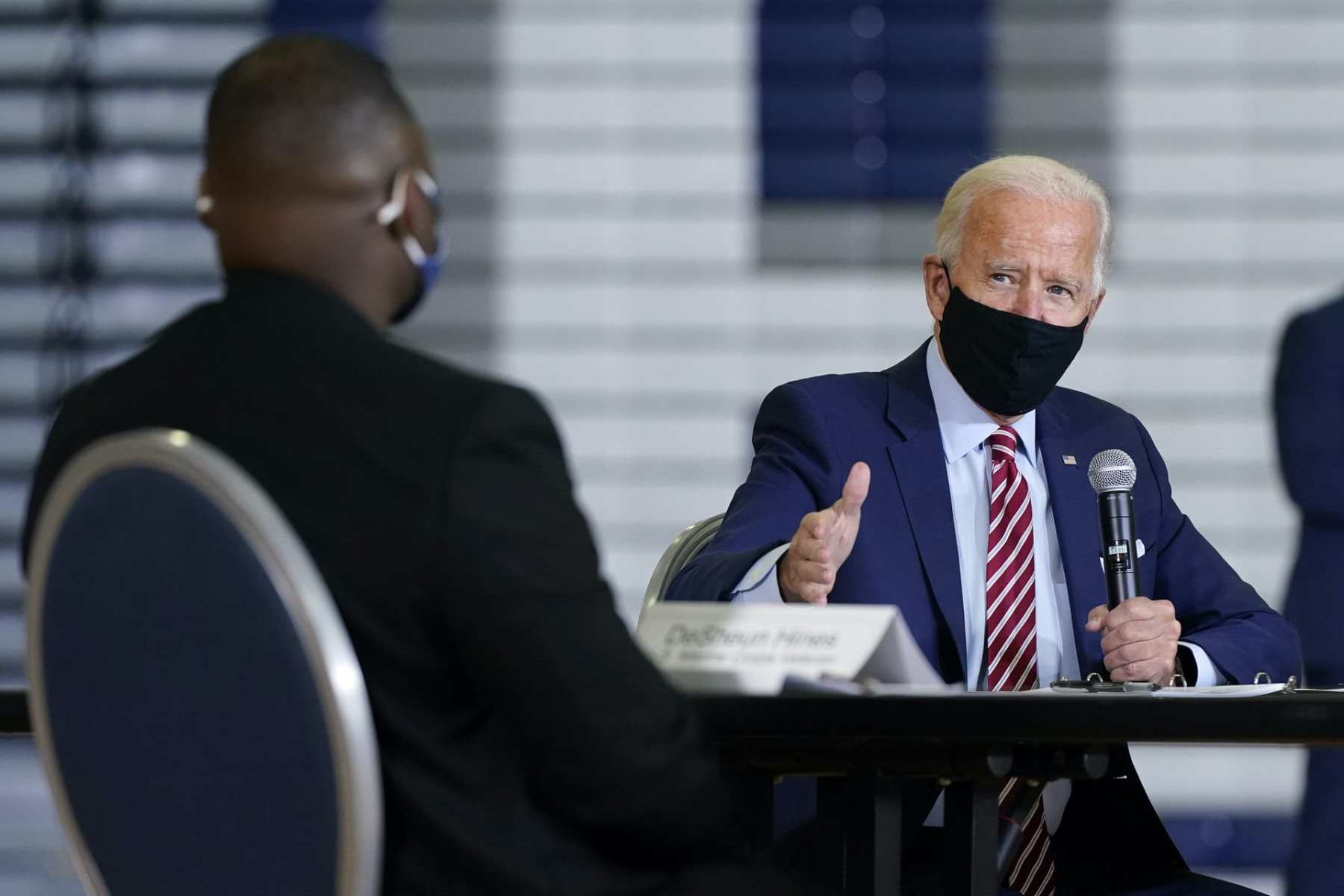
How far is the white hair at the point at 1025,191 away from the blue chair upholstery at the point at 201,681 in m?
1.67

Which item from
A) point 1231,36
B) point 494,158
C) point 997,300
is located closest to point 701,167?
point 494,158

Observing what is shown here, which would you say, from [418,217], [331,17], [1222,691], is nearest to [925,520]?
[1222,691]

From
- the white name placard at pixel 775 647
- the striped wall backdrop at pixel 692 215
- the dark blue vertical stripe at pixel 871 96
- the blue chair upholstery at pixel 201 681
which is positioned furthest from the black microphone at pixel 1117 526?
the dark blue vertical stripe at pixel 871 96

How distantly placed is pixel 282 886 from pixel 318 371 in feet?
1.40

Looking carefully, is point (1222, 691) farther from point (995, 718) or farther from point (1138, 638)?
point (995, 718)

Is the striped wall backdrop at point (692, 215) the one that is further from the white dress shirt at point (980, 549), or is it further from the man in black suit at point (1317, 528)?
the white dress shirt at point (980, 549)

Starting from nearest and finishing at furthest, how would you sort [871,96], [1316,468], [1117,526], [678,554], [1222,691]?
[1222,691], [1117,526], [678,554], [1316,468], [871,96]

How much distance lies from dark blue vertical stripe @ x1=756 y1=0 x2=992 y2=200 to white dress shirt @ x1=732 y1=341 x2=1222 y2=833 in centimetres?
291

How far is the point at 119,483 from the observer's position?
152 cm

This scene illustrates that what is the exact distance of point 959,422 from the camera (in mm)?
→ 2811

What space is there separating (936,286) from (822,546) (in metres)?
0.78

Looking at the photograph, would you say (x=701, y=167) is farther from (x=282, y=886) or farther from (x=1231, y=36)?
(x=282, y=886)

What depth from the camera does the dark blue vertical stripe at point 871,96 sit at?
5746 millimetres

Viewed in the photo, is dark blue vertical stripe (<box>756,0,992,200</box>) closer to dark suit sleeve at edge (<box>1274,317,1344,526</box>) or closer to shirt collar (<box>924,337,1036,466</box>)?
dark suit sleeve at edge (<box>1274,317,1344,526</box>)
